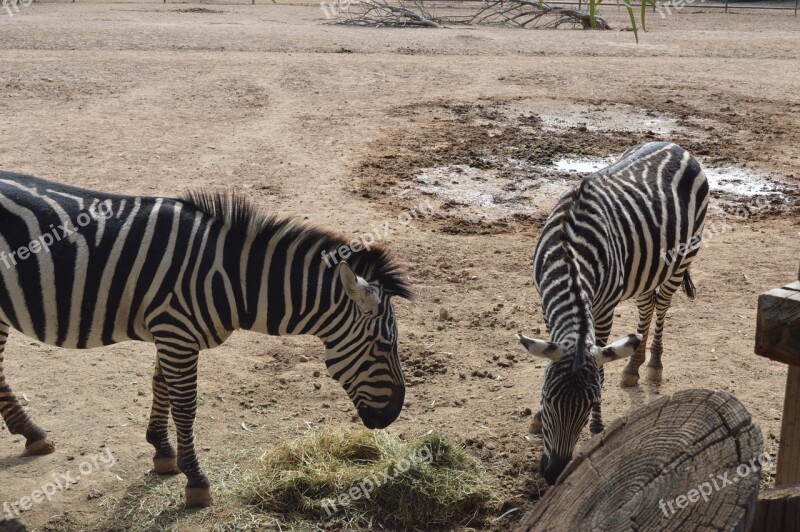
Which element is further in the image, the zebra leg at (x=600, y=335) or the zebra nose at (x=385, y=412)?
the zebra leg at (x=600, y=335)

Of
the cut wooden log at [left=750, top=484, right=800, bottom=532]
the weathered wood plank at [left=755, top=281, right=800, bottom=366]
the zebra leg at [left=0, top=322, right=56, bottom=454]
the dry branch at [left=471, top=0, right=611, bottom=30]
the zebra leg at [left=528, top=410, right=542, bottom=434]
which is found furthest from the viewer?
the dry branch at [left=471, top=0, right=611, bottom=30]

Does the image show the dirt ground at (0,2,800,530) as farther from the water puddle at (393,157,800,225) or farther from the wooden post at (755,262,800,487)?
the wooden post at (755,262,800,487)

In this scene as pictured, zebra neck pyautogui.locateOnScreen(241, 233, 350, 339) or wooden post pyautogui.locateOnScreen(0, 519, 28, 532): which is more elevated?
wooden post pyautogui.locateOnScreen(0, 519, 28, 532)

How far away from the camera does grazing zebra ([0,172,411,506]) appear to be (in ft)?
14.9

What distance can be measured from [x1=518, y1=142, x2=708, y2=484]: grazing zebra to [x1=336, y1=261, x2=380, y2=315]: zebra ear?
0.91m

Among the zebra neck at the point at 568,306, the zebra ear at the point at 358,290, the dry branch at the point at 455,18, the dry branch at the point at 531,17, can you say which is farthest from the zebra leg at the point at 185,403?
the dry branch at the point at 531,17

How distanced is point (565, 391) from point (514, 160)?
7.79 meters

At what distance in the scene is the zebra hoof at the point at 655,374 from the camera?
6449 millimetres

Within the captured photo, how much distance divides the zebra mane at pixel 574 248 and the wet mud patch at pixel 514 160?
4.05m

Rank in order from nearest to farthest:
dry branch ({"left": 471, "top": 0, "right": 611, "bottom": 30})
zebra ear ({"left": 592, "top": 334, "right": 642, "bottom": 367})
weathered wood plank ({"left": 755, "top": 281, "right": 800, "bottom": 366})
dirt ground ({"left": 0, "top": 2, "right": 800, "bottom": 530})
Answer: weathered wood plank ({"left": 755, "top": 281, "right": 800, "bottom": 366}) < zebra ear ({"left": 592, "top": 334, "right": 642, "bottom": 367}) < dirt ground ({"left": 0, "top": 2, "right": 800, "bottom": 530}) < dry branch ({"left": 471, "top": 0, "right": 611, "bottom": 30})

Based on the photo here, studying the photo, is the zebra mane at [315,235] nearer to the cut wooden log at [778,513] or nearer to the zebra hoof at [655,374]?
the zebra hoof at [655,374]

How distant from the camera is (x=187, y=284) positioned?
14.9ft

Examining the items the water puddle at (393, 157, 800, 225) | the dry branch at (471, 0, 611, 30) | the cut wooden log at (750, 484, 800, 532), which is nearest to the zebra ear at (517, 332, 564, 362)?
the cut wooden log at (750, 484, 800, 532)

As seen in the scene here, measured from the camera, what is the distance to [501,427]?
18.8 ft
